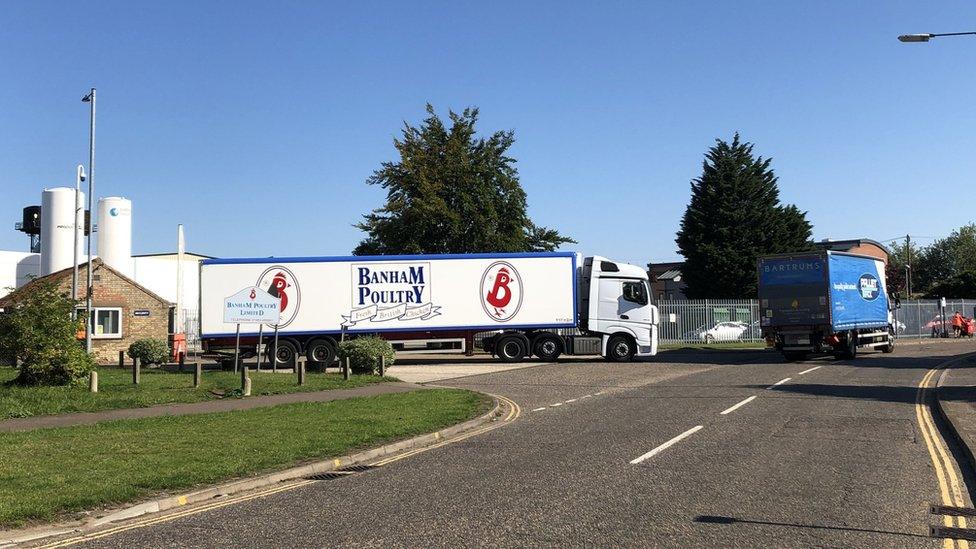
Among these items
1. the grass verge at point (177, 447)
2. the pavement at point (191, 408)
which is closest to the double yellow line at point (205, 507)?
the grass verge at point (177, 447)

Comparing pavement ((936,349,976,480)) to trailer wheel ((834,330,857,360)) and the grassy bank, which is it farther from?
the grassy bank

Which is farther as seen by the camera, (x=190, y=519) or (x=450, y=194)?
(x=450, y=194)

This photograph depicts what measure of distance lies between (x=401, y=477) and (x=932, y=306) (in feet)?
187

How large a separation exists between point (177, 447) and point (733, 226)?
53.2 m

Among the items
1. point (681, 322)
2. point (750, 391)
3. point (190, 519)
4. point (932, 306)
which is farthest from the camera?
point (932, 306)

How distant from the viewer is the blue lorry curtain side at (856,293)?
28703 millimetres

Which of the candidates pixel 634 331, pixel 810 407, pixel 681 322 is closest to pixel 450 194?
pixel 681 322

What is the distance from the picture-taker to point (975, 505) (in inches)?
292

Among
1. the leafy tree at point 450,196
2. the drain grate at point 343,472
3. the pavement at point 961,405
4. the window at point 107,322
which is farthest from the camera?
the leafy tree at point 450,196

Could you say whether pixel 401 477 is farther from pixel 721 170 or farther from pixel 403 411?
pixel 721 170

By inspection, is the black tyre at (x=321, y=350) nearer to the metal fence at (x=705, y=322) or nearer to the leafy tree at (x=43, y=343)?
the leafy tree at (x=43, y=343)

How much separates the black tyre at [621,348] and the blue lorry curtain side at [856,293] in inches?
279

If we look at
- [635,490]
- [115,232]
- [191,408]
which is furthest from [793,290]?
[115,232]

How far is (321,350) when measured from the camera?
28.3m
